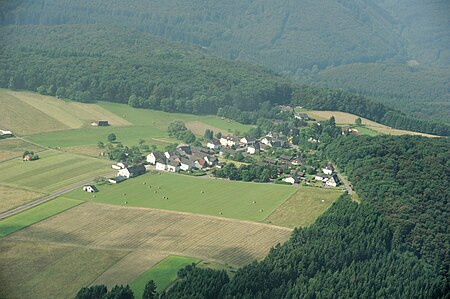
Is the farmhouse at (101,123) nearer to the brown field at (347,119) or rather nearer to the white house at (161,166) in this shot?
the white house at (161,166)

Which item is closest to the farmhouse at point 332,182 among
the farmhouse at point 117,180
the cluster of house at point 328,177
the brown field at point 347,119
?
the cluster of house at point 328,177

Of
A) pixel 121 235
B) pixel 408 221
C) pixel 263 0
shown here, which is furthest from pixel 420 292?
pixel 263 0

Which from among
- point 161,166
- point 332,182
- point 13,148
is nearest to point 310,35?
point 161,166

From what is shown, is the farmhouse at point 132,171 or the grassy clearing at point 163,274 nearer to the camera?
the grassy clearing at point 163,274

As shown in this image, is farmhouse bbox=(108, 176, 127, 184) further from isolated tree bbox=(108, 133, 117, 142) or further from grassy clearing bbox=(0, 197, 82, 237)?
isolated tree bbox=(108, 133, 117, 142)

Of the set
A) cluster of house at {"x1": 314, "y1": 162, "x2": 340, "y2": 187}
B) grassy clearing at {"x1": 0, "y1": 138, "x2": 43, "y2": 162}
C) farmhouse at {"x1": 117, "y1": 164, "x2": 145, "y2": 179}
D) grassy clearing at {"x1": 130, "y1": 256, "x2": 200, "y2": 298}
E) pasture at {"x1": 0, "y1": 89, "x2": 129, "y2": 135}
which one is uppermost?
cluster of house at {"x1": 314, "y1": 162, "x2": 340, "y2": 187}

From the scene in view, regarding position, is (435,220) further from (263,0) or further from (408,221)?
(263,0)

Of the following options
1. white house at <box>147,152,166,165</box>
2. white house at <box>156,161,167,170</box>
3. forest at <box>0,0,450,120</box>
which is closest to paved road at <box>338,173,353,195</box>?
white house at <box>156,161,167,170</box>
